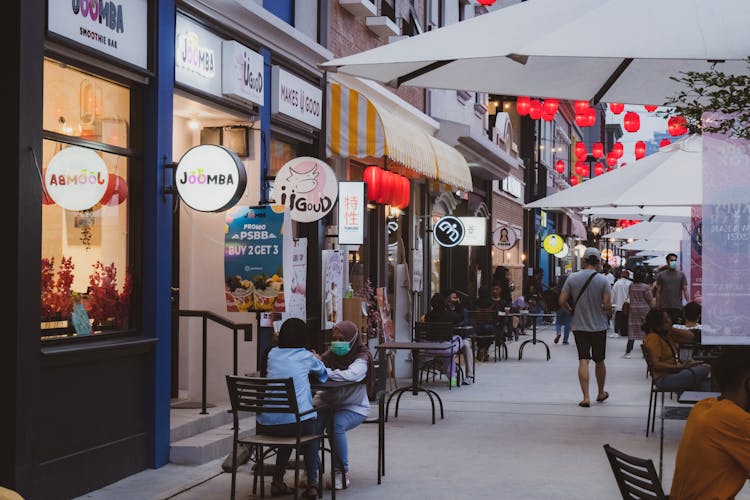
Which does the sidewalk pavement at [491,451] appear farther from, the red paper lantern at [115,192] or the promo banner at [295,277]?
the red paper lantern at [115,192]

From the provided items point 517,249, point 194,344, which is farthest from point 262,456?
point 517,249

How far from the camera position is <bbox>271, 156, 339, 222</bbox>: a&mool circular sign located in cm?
1152

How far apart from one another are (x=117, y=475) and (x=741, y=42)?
5.90 meters

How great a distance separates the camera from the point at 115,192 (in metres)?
9.00

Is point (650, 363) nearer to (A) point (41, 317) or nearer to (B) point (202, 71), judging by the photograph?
(B) point (202, 71)

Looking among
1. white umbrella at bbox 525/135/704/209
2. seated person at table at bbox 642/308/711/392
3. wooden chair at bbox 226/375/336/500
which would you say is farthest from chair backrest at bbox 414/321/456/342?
wooden chair at bbox 226/375/336/500

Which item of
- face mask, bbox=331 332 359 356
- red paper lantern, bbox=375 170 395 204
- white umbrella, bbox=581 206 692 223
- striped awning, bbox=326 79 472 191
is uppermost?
striped awning, bbox=326 79 472 191

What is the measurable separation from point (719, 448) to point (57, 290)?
531cm

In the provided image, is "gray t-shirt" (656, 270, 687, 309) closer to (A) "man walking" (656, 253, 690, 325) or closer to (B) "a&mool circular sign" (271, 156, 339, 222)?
(A) "man walking" (656, 253, 690, 325)

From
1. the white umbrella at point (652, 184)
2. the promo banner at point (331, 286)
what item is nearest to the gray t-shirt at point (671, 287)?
the white umbrella at point (652, 184)

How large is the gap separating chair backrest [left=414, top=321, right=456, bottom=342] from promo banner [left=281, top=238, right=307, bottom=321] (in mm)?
4197

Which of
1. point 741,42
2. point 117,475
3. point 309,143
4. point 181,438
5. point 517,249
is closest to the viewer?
point 741,42

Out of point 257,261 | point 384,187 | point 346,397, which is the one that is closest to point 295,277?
point 257,261

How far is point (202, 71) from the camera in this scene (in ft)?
34.2
